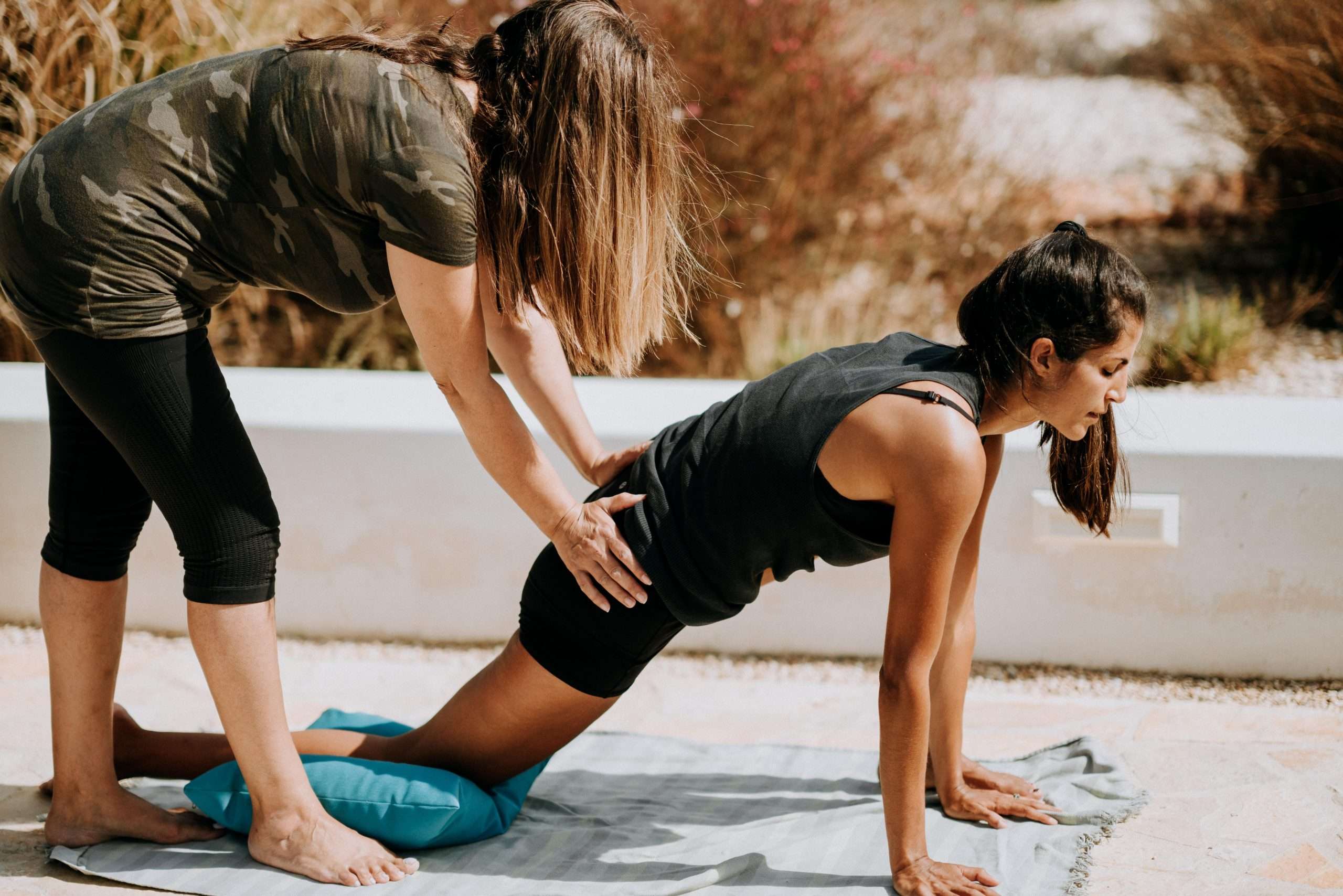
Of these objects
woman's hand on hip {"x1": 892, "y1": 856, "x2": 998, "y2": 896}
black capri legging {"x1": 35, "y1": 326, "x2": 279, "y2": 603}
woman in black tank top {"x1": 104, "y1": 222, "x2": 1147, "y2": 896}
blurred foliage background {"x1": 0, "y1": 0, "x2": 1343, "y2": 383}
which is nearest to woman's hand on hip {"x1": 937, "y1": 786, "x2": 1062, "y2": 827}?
woman in black tank top {"x1": 104, "y1": 222, "x2": 1147, "y2": 896}

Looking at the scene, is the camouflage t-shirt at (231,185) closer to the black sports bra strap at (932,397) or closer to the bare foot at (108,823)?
the black sports bra strap at (932,397)

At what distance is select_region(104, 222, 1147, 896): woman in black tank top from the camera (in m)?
1.88

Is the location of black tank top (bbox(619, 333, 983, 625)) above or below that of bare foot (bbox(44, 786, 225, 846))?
above

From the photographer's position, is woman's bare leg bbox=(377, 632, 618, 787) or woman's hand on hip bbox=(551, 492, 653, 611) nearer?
woman's hand on hip bbox=(551, 492, 653, 611)

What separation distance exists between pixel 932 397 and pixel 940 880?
2.54 ft

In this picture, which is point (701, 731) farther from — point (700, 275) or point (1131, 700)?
point (700, 275)

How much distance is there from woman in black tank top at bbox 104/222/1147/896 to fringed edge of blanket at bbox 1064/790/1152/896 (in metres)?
0.10

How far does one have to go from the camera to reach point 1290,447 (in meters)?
2.96

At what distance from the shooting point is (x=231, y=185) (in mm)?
1852

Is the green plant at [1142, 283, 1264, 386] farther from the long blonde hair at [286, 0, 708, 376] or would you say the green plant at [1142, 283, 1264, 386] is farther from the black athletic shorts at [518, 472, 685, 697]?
the long blonde hair at [286, 0, 708, 376]

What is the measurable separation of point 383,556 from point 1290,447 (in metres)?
2.29

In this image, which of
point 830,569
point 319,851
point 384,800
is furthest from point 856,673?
point 319,851

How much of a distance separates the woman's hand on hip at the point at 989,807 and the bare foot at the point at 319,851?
1.01 metres

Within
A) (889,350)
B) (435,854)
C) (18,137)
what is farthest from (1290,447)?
(18,137)
